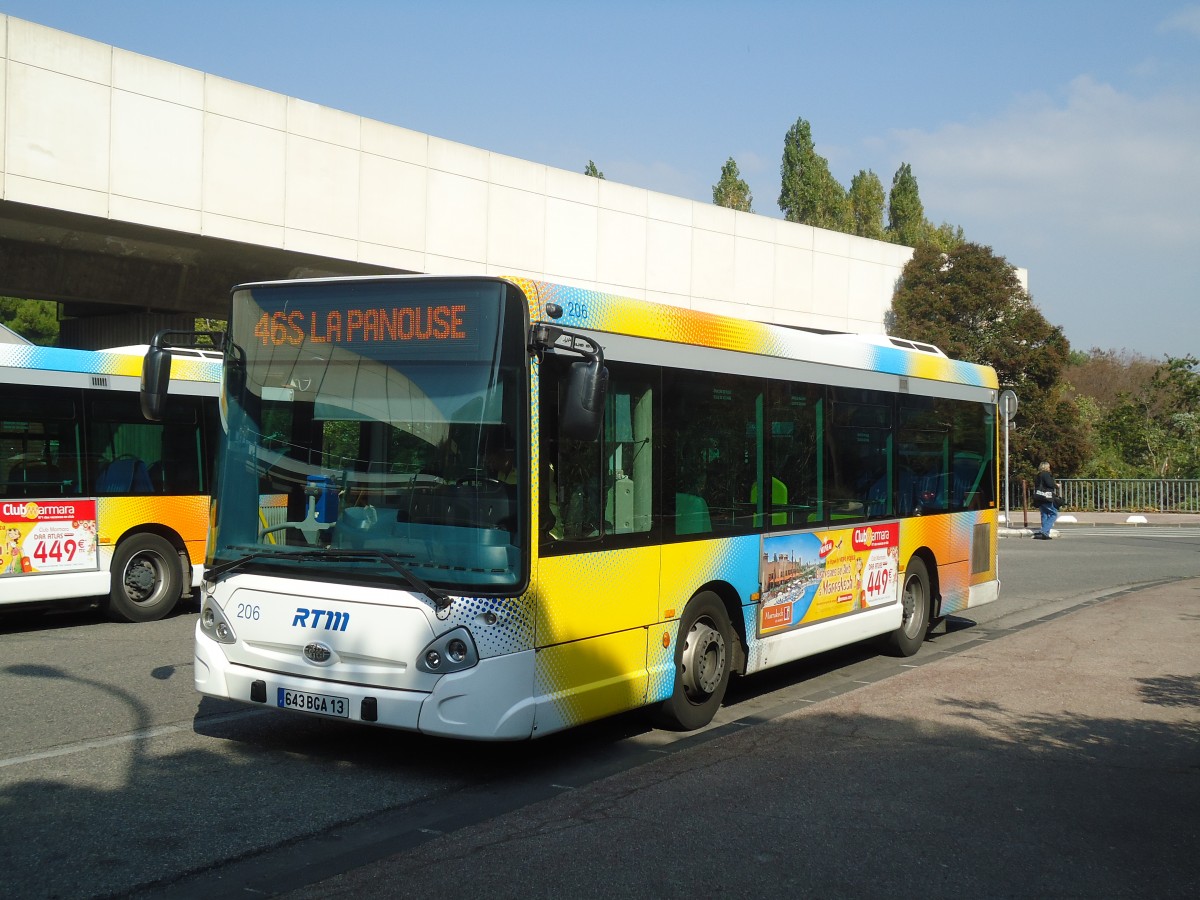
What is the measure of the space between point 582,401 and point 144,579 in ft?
28.0

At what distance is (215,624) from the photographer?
6.88m

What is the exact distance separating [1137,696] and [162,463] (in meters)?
10.0

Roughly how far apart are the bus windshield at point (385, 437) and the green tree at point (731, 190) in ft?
188

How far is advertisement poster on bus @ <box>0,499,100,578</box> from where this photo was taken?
11578 mm

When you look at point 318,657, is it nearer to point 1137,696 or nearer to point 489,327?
point 489,327

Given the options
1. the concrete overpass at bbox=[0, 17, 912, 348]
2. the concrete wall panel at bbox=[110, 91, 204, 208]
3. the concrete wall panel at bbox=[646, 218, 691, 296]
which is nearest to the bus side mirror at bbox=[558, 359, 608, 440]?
the concrete overpass at bbox=[0, 17, 912, 348]

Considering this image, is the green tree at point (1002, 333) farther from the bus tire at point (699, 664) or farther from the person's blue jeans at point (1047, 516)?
the bus tire at point (699, 664)

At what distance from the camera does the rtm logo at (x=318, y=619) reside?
20.9ft

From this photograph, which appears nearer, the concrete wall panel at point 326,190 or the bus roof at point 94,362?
the bus roof at point 94,362

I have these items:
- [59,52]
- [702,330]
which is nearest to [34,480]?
[702,330]

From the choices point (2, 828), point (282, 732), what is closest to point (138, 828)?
point (2, 828)

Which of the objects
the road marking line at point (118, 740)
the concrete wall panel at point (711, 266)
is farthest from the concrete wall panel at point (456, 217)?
the road marking line at point (118, 740)

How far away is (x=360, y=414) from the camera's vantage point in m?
6.57

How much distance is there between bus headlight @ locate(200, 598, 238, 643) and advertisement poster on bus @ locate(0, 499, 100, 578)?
570 centimetres
